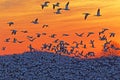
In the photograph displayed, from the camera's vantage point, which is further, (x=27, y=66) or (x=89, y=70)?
(x=27, y=66)

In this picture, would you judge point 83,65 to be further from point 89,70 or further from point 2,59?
point 2,59

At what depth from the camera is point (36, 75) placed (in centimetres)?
12456

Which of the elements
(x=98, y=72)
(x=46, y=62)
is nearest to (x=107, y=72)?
(x=98, y=72)

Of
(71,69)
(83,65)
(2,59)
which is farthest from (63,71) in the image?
(2,59)

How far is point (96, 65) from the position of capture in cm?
14375

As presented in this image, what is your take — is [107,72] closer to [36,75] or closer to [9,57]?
[36,75]

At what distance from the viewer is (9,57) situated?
16100 centimetres

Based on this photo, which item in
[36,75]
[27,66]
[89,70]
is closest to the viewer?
[36,75]

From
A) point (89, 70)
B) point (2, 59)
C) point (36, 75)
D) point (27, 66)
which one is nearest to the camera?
point (36, 75)

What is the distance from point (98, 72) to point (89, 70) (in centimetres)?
386

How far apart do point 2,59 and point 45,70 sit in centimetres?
2258

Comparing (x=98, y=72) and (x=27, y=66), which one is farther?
(x=27, y=66)

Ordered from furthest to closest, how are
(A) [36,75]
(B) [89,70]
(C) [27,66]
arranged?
(C) [27,66], (B) [89,70], (A) [36,75]

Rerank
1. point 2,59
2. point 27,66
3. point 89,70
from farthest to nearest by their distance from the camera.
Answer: point 2,59 → point 27,66 → point 89,70
